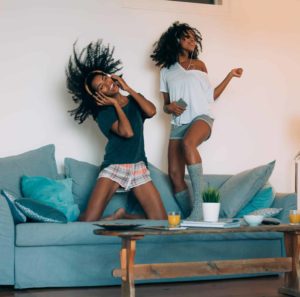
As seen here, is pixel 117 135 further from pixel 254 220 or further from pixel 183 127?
pixel 254 220

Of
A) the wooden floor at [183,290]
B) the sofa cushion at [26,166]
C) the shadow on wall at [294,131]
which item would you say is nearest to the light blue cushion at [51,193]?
the sofa cushion at [26,166]

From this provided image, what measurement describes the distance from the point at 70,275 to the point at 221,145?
2.12m

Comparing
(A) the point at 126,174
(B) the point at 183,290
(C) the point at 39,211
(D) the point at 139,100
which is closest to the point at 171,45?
(D) the point at 139,100

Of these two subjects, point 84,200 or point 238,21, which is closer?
point 84,200

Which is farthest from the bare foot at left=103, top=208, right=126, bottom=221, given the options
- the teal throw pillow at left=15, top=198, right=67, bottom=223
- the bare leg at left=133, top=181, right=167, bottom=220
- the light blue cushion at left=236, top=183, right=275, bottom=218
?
the light blue cushion at left=236, top=183, right=275, bottom=218

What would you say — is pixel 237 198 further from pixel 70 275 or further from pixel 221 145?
pixel 70 275

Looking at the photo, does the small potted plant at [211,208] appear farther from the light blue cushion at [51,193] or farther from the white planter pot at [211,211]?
the light blue cushion at [51,193]

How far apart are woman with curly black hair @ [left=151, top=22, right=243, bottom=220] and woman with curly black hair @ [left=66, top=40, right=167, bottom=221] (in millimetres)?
292

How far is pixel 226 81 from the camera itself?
5066 millimetres

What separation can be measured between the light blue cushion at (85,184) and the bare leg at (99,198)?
0.72 ft

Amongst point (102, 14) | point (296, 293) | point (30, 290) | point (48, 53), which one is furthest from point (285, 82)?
point (30, 290)

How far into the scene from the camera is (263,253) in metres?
4.20

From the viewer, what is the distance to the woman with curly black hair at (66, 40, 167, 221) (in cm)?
429

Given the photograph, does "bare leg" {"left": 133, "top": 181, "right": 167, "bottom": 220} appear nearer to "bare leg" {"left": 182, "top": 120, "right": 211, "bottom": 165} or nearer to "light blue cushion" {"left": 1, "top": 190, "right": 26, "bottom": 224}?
"bare leg" {"left": 182, "top": 120, "right": 211, "bottom": 165}
